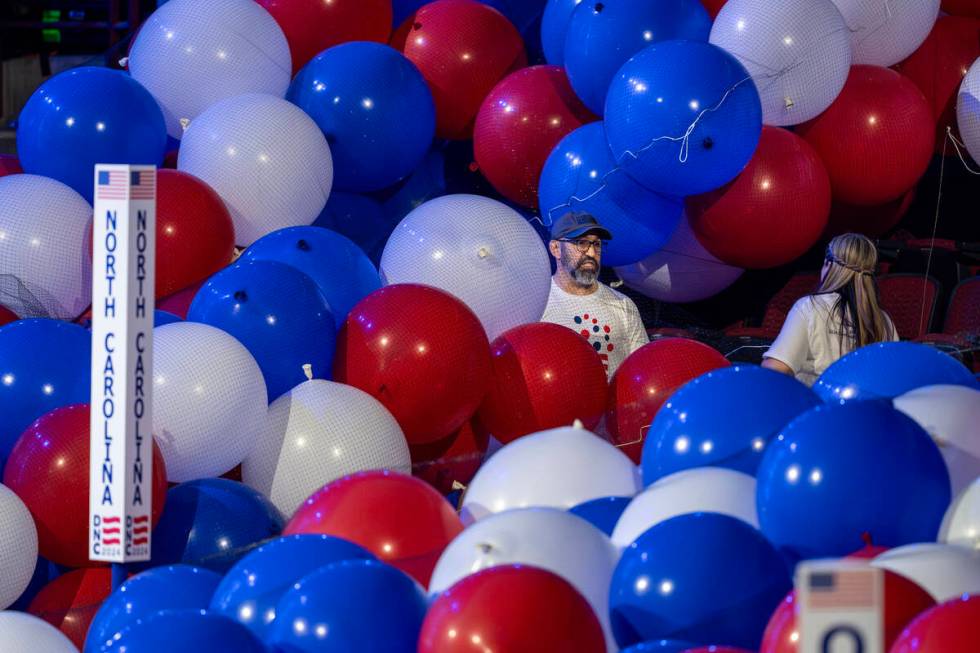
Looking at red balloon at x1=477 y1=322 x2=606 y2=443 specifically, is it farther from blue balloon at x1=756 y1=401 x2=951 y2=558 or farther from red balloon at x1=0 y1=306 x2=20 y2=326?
blue balloon at x1=756 y1=401 x2=951 y2=558

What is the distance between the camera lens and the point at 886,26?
18.5 ft

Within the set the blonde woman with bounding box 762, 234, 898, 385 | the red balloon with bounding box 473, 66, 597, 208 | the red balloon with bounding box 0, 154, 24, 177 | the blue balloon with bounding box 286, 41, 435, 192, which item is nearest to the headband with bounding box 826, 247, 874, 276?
the blonde woman with bounding box 762, 234, 898, 385

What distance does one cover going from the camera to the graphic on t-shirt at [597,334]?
4.81 m

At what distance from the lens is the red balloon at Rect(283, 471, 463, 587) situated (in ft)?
9.29

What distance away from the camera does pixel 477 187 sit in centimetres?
620

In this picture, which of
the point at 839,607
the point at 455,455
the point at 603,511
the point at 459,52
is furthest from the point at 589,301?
the point at 839,607

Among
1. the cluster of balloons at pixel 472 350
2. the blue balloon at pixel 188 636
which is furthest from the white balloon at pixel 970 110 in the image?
the blue balloon at pixel 188 636

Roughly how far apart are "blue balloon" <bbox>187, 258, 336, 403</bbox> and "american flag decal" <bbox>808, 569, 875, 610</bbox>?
2755 mm

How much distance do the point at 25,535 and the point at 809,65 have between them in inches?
123

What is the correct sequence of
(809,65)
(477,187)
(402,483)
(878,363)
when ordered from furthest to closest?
1. (477,187)
2. (809,65)
3. (878,363)
4. (402,483)

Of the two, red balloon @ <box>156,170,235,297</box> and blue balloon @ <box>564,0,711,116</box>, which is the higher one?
blue balloon @ <box>564,0,711,116</box>

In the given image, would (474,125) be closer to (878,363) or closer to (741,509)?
(878,363)

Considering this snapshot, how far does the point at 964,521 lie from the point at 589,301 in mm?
2469

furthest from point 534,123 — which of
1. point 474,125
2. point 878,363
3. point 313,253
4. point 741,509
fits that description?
point 741,509
